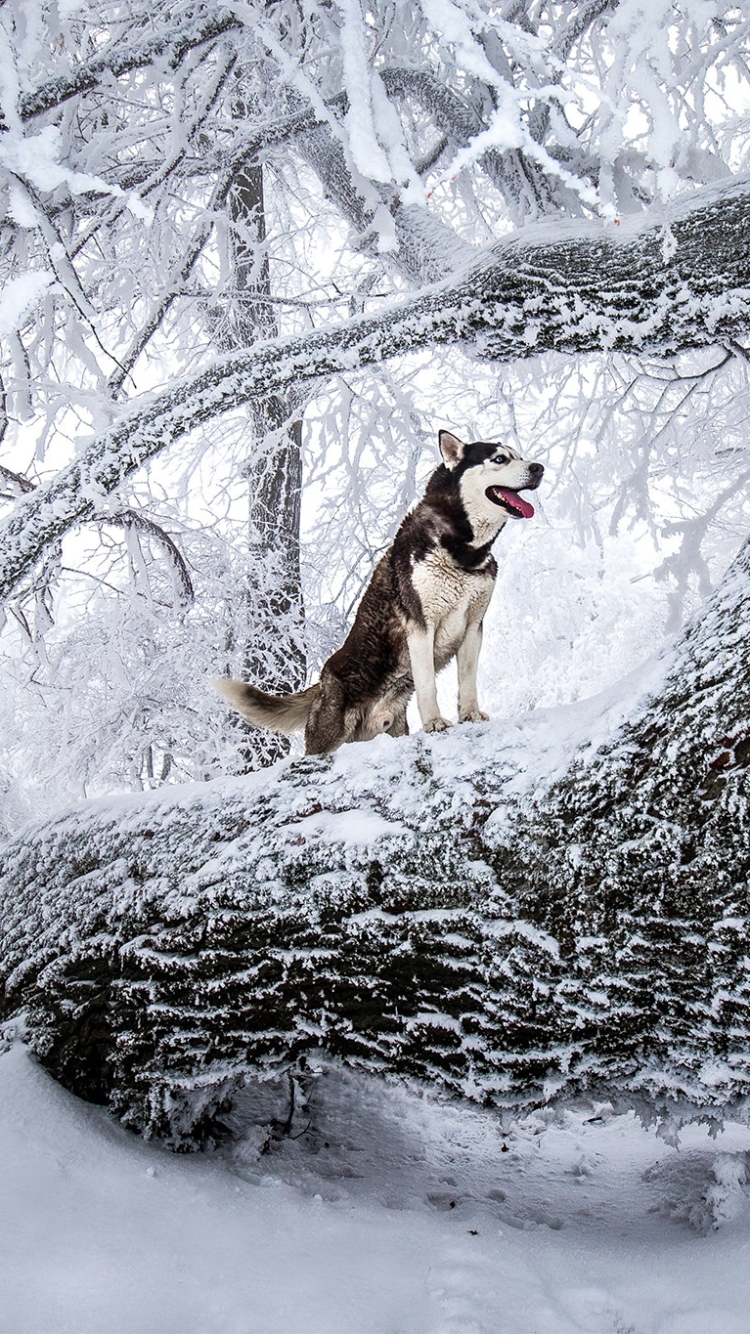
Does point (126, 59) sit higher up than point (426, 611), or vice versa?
point (126, 59)

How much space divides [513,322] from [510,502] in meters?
0.64

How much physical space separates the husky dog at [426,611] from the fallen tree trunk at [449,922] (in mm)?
947

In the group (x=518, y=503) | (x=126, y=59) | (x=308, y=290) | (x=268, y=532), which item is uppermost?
(x=308, y=290)

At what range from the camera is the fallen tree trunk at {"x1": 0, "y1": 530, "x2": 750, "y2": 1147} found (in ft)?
5.86

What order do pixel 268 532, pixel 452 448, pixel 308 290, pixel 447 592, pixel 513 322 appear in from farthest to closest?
pixel 268 532
pixel 308 290
pixel 452 448
pixel 447 592
pixel 513 322

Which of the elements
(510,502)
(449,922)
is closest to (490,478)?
(510,502)

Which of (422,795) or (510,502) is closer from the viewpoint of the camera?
(422,795)

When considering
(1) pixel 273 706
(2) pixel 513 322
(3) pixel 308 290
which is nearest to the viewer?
(2) pixel 513 322

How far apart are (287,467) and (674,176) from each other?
5.51 m

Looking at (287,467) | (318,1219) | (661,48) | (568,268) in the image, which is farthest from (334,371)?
(287,467)

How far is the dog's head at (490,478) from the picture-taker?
3.27 meters

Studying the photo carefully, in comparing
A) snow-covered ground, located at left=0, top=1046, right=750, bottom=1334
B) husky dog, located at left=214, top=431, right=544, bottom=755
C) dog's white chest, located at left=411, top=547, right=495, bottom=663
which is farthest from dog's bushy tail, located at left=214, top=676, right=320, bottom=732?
snow-covered ground, located at left=0, top=1046, right=750, bottom=1334

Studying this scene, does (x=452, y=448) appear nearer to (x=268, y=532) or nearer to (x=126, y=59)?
(x=126, y=59)

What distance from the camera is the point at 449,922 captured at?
2012 millimetres
